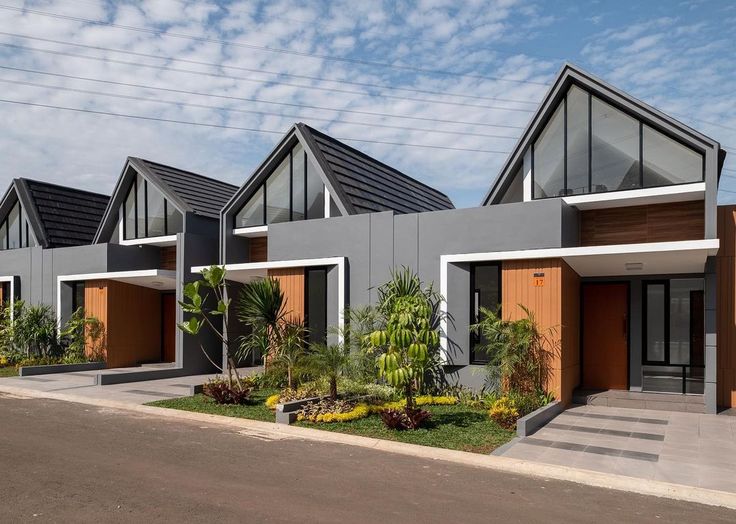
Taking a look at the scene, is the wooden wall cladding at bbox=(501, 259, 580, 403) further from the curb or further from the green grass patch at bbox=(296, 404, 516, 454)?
the curb

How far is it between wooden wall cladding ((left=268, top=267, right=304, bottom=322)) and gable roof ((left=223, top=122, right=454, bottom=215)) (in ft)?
7.28

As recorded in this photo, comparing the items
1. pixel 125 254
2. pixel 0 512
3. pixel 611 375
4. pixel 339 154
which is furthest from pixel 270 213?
pixel 0 512

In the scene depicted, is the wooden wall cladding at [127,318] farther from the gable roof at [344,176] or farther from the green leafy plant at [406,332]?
the green leafy plant at [406,332]

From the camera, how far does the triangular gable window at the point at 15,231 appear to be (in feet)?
79.0

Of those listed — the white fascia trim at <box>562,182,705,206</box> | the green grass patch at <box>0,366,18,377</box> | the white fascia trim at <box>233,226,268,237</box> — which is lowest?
the green grass patch at <box>0,366,18,377</box>

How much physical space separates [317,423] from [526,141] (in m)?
8.73

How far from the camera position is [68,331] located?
1956 cm

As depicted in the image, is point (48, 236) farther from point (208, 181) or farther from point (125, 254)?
point (208, 181)

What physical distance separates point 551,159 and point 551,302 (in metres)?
4.25

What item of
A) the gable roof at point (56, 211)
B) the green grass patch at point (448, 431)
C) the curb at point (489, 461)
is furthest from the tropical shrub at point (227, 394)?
the gable roof at point (56, 211)

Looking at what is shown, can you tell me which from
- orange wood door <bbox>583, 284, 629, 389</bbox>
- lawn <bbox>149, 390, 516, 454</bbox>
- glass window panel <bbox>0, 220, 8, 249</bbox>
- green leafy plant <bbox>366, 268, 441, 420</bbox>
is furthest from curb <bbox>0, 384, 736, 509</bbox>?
glass window panel <bbox>0, 220, 8, 249</bbox>

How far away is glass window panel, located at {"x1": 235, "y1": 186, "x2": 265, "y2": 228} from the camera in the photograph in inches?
714

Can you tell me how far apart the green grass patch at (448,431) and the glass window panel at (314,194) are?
7319 millimetres

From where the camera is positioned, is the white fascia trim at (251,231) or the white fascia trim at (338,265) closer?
the white fascia trim at (338,265)
